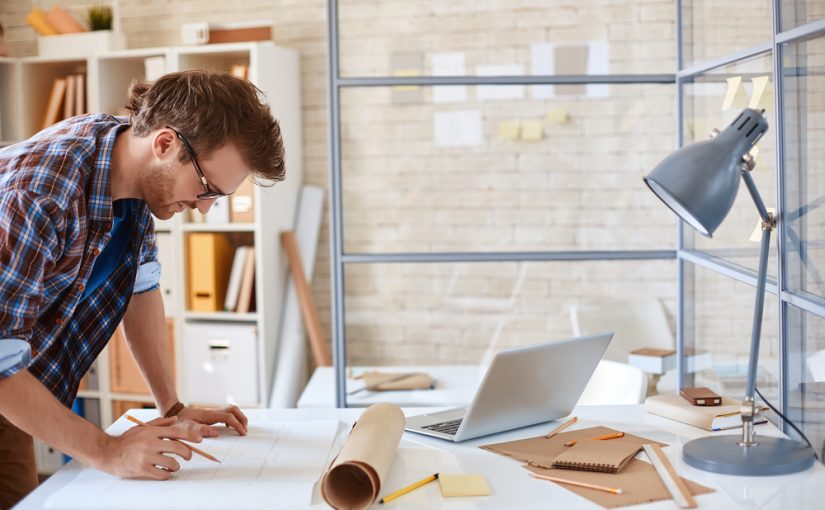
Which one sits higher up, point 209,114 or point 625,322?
point 209,114

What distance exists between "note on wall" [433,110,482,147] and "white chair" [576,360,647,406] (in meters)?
0.85

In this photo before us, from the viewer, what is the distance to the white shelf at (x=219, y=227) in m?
4.25

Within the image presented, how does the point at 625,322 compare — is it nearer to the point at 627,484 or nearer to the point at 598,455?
the point at 598,455

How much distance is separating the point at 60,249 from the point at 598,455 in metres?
0.96

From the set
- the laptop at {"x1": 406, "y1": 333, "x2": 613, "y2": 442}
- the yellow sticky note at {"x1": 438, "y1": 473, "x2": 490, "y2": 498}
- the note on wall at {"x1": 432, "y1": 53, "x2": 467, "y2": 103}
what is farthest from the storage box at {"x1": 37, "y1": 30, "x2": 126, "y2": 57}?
the yellow sticky note at {"x1": 438, "y1": 473, "x2": 490, "y2": 498}

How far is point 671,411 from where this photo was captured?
6.03ft

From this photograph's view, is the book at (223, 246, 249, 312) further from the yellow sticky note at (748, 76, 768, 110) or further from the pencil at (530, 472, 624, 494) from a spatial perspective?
the pencil at (530, 472, 624, 494)

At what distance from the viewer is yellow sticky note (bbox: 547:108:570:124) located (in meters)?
2.89

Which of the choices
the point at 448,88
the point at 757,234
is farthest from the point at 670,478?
the point at 448,88

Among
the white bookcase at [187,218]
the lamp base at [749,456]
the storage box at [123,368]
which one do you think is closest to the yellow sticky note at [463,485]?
the lamp base at [749,456]

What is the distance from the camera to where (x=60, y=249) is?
1486 millimetres

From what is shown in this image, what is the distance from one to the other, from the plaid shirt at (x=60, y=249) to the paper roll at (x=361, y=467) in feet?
1.74

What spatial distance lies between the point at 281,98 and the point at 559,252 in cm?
198

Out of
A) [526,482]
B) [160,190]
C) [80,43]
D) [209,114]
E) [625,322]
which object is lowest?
[526,482]
